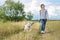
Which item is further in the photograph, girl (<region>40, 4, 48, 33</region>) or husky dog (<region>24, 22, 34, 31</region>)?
husky dog (<region>24, 22, 34, 31</region>)

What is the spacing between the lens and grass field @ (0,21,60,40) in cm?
457

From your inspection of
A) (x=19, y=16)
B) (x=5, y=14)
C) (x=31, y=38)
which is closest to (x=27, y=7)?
(x=19, y=16)

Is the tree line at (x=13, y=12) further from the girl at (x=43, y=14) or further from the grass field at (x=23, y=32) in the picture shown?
the girl at (x=43, y=14)

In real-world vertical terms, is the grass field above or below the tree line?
below

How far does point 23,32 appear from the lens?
4.76 metres

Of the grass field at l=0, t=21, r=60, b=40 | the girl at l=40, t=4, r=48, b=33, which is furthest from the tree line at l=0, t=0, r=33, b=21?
the girl at l=40, t=4, r=48, b=33

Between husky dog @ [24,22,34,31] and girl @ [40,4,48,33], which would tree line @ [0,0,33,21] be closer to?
husky dog @ [24,22,34,31]

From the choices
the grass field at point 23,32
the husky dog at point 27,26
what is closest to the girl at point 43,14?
the grass field at point 23,32

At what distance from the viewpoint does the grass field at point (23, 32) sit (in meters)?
4.57

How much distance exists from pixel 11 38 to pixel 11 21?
0.54 metres

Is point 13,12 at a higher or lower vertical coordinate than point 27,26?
higher

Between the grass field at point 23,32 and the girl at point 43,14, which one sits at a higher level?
the girl at point 43,14

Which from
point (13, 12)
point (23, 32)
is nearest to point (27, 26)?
point (23, 32)

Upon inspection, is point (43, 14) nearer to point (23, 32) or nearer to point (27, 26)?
point (27, 26)
